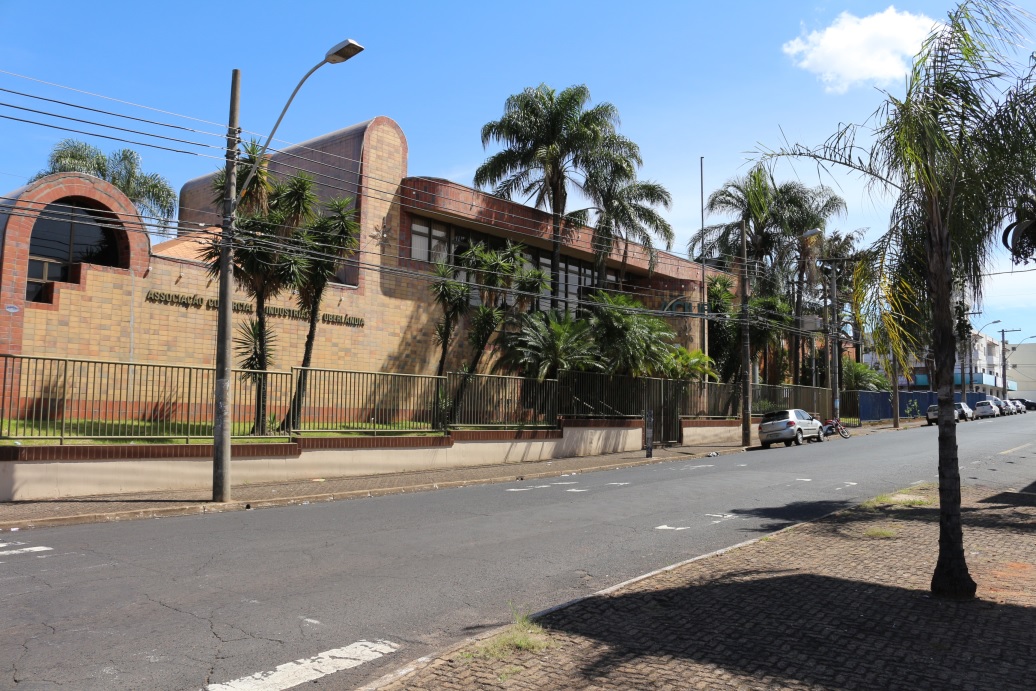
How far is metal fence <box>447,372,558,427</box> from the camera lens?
22641mm

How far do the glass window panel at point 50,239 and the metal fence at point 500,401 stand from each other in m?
11.1

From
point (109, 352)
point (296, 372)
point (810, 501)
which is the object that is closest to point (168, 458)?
point (296, 372)

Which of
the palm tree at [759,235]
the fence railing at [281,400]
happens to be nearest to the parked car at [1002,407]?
the palm tree at [759,235]

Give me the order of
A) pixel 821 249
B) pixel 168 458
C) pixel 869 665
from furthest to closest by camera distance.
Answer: pixel 821 249, pixel 168 458, pixel 869 665

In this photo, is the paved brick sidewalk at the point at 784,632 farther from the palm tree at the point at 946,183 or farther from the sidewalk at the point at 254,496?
the sidewalk at the point at 254,496

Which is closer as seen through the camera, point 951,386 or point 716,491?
point 951,386

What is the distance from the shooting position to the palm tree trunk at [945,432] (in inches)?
261

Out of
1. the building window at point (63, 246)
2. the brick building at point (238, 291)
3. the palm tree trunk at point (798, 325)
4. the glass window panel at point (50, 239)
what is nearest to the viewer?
the brick building at point (238, 291)

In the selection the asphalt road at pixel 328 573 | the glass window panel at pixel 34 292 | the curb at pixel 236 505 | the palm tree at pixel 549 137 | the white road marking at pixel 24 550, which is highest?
the palm tree at pixel 549 137

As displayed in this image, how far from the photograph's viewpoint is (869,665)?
200 inches

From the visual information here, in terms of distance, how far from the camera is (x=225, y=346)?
47.5 ft

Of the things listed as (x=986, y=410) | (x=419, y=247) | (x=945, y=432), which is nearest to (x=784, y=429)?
(x=419, y=247)

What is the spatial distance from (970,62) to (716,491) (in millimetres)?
10124

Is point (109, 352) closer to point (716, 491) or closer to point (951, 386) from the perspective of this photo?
point (716, 491)
